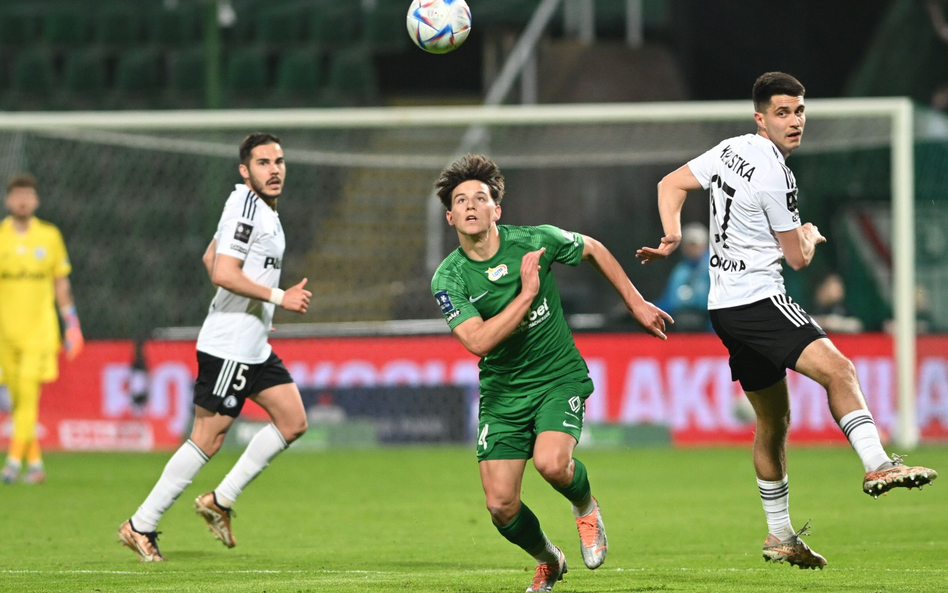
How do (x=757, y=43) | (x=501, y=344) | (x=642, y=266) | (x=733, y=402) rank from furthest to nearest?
1. (x=757, y=43)
2. (x=642, y=266)
3. (x=733, y=402)
4. (x=501, y=344)

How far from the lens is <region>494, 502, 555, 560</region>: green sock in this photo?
6074mm

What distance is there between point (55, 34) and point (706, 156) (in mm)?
19852

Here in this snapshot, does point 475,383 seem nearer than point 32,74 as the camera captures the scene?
Yes

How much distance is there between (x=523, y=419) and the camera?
6246 millimetres


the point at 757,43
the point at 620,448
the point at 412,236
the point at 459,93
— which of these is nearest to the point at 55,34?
the point at 459,93

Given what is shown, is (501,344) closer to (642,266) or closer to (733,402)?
(733,402)

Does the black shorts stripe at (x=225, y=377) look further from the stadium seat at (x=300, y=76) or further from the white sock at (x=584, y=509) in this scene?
the stadium seat at (x=300, y=76)

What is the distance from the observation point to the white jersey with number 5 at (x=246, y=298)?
756 cm

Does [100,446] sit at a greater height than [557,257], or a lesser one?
lesser

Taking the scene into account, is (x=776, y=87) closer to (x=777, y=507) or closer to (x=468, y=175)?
(x=468, y=175)

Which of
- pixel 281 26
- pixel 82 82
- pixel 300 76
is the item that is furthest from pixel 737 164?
pixel 281 26

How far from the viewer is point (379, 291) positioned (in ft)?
53.1

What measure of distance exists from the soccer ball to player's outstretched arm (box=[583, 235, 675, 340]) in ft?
6.90

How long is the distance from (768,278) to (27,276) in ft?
25.2
